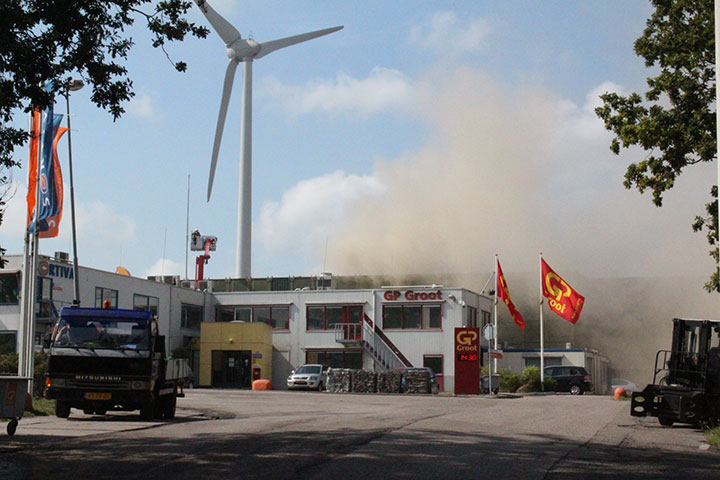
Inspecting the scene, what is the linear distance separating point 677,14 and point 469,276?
2372 inches

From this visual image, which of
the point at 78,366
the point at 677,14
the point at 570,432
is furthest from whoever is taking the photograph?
the point at 677,14

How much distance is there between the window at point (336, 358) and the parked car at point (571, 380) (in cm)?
1275

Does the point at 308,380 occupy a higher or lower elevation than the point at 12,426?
lower

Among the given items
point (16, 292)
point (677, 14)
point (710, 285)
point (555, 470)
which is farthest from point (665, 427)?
point (16, 292)

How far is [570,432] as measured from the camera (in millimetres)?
17141

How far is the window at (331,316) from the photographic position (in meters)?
58.6

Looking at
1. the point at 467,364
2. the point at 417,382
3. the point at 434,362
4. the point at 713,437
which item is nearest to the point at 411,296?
the point at 434,362

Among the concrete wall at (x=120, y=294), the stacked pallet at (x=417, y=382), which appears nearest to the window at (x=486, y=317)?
the concrete wall at (x=120, y=294)

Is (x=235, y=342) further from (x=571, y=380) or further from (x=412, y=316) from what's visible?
(x=571, y=380)

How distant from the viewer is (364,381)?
4591 cm

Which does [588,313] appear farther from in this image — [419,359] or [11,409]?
[11,409]

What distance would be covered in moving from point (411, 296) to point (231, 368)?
12.5 meters

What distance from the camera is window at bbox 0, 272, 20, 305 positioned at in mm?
46750

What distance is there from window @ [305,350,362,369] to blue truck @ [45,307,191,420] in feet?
125
